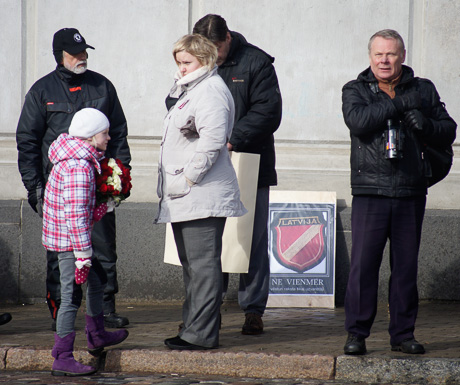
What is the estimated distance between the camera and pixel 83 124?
4777 mm

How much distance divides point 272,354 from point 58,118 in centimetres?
222

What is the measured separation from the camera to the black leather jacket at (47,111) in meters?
5.73

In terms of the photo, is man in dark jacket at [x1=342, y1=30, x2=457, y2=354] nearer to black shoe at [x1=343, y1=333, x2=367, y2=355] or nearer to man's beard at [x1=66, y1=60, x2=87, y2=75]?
black shoe at [x1=343, y1=333, x2=367, y2=355]

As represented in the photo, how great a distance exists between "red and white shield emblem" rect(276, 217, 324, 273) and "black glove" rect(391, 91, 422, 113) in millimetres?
2628

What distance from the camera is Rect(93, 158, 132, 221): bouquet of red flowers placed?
4.76 metres

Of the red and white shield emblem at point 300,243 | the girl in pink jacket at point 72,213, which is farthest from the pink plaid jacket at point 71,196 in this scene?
the red and white shield emblem at point 300,243

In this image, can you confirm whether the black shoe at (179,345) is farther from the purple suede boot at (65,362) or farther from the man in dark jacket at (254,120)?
the man in dark jacket at (254,120)

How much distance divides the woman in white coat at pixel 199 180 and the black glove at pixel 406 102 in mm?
959

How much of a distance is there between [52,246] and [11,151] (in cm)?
312

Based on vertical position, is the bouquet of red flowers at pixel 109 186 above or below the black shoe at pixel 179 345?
above

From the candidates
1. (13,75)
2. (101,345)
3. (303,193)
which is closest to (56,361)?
(101,345)

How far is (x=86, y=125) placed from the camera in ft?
15.7

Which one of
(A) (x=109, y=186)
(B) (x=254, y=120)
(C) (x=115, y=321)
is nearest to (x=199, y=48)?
(B) (x=254, y=120)

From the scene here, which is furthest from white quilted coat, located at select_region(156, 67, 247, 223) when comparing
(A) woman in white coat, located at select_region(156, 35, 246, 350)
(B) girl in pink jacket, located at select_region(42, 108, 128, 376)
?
(B) girl in pink jacket, located at select_region(42, 108, 128, 376)
